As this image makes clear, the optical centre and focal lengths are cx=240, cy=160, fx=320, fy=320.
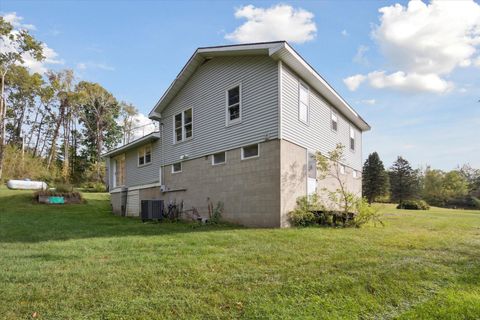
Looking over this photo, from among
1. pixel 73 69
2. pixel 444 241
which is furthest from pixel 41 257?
pixel 73 69

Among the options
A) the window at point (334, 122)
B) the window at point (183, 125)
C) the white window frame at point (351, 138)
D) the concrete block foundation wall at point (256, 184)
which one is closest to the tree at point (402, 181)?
the white window frame at point (351, 138)

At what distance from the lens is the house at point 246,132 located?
984 centimetres

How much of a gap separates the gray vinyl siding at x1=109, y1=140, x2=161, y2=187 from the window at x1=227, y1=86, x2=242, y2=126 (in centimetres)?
545

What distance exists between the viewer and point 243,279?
15.1ft

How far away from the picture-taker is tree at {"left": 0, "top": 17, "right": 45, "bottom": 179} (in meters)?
27.1

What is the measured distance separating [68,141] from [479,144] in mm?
42290

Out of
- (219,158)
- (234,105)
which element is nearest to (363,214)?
(219,158)

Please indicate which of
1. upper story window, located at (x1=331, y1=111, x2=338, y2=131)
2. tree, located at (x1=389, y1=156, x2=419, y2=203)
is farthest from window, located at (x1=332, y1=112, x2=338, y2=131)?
tree, located at (x1=389, y1=156, x2=419, y2=203)

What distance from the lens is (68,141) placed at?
41000 mm

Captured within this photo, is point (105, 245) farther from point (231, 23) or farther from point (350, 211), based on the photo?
point (231, 23)

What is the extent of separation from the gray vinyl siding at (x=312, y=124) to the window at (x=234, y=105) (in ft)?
5.70

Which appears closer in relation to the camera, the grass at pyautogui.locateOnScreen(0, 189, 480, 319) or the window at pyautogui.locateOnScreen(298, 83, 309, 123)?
the grass at pyautogui.locateOnScreen(0, 189, 480, 319)

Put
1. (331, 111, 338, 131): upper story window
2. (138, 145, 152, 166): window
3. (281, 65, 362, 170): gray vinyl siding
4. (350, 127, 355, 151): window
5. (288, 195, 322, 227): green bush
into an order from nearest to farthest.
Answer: (288, 195, 322, 227): green bush
(281, 65, 362, 170): gray vinyl siding
(331, 111, 338, 131): upper story window
(138, 145, 152, 166): window
(350, 127, 355, 151): window

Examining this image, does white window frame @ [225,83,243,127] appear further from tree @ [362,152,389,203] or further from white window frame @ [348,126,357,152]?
tree @ [362,152,389,203]
